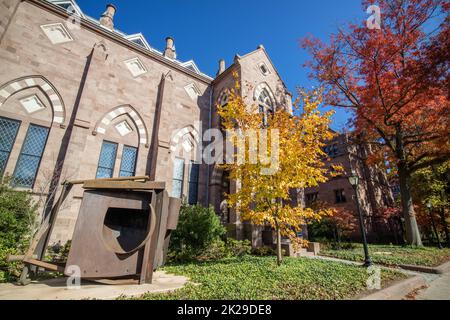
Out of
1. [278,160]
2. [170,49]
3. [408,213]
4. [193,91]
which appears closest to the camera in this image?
[278,160]

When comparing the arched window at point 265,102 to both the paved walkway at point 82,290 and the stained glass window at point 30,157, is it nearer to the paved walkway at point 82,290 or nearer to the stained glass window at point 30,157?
the stained glass window at point 30,157

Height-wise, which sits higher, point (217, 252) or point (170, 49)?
point (170, 49)

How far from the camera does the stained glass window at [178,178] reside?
1423 cm

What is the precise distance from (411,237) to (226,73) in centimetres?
1849

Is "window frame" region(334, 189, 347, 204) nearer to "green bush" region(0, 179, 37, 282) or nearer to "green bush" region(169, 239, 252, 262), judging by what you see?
"green bush" region(169, 239, 252, 262)

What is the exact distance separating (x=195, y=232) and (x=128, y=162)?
6.67 metres

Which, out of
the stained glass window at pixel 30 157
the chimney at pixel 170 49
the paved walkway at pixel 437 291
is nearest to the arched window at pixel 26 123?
the stained glass window at pixel 30 157

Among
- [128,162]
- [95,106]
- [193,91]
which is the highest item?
[193,91]

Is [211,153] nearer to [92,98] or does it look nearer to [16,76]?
[92,98]

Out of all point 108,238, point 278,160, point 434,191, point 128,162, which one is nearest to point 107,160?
point 128,162

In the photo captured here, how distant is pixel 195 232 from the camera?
391 inches

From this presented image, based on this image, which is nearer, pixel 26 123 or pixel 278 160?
pixel 278 160

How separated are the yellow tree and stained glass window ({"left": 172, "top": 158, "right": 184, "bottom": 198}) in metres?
7.34

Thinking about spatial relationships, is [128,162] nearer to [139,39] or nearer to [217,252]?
[217,252]
